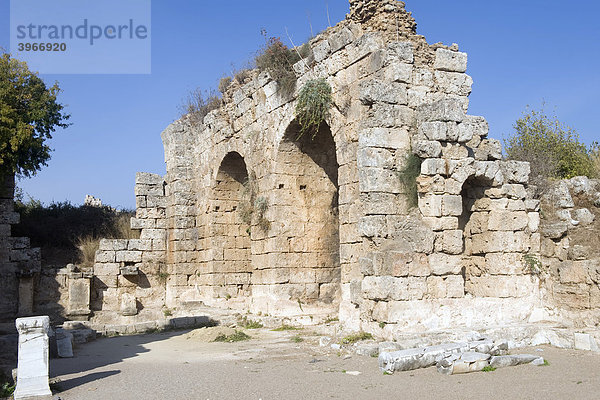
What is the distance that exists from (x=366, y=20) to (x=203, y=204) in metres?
7.91

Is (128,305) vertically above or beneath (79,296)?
beneath

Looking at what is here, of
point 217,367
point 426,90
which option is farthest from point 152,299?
point 426,90

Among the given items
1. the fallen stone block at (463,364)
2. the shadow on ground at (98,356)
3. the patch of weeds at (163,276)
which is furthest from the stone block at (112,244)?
the fallen stone block at (463,364)

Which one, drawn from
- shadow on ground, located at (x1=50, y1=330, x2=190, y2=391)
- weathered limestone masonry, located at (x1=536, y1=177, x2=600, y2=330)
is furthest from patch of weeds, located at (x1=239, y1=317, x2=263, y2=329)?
weathered limestone masonry, located at (x1=536, y1=177, x2=600, y2=330)

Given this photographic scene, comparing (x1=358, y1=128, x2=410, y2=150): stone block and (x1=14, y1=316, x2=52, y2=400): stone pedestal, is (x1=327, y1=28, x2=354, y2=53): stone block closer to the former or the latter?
(x1=358, y1=128, x2=410, y2=150): stone block

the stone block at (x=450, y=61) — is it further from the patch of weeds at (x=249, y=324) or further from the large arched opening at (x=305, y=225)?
the patch of weeds at (x=249, y=324)

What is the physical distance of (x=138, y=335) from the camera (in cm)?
1266

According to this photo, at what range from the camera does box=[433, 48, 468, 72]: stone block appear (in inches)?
394

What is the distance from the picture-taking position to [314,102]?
36.4ft

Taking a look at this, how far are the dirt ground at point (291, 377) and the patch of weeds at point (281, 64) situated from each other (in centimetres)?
511

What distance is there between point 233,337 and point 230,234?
5406 millimetres

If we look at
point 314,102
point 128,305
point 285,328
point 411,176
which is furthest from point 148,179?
point 411,176

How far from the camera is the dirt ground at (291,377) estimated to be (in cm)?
620

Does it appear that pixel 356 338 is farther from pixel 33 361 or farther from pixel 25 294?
pixel 25 294
